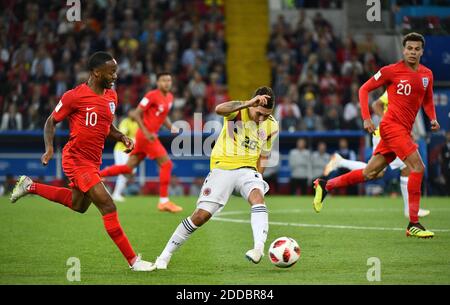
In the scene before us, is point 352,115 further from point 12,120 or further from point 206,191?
point 206,191

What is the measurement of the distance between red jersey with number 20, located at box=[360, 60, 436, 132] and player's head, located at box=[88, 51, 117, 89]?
13.4ft

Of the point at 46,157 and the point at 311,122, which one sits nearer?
the point at 46,157

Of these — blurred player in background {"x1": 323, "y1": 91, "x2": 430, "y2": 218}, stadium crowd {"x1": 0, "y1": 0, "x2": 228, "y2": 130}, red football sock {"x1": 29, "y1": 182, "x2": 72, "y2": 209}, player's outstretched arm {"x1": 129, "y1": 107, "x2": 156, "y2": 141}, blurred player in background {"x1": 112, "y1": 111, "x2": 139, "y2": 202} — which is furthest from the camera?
stadium crowd {"x1": 0, "y1": 0, "x2": 228, "y2": 130}

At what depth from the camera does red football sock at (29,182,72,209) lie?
11.5m

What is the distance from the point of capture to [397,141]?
13.0m

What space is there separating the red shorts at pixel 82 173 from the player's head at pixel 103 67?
93cm

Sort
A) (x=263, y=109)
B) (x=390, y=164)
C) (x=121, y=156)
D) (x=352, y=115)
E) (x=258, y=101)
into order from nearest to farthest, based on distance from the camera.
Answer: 1. (x=258, y=101)
2. (x=263, y=109)
3. (x=390, y=164)
4. (x=121, y=156)
5. (x=352, y=115)

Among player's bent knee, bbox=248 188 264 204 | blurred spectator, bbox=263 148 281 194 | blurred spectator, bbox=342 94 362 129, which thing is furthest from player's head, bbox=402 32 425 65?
blurred spectator, bbox=342 94 362 129

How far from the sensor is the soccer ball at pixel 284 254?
9.93 m

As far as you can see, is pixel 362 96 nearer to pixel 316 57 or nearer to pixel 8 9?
pixel 316 57

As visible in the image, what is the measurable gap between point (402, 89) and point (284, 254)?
4056 millimetres

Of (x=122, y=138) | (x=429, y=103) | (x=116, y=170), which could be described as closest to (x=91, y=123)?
(x=122, y=138)

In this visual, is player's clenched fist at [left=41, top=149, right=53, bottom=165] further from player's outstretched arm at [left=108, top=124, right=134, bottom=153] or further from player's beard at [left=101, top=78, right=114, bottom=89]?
player's beard at [left=101, top=78, right=114, bottom=89]

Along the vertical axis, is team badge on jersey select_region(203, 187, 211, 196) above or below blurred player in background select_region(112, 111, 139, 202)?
above
